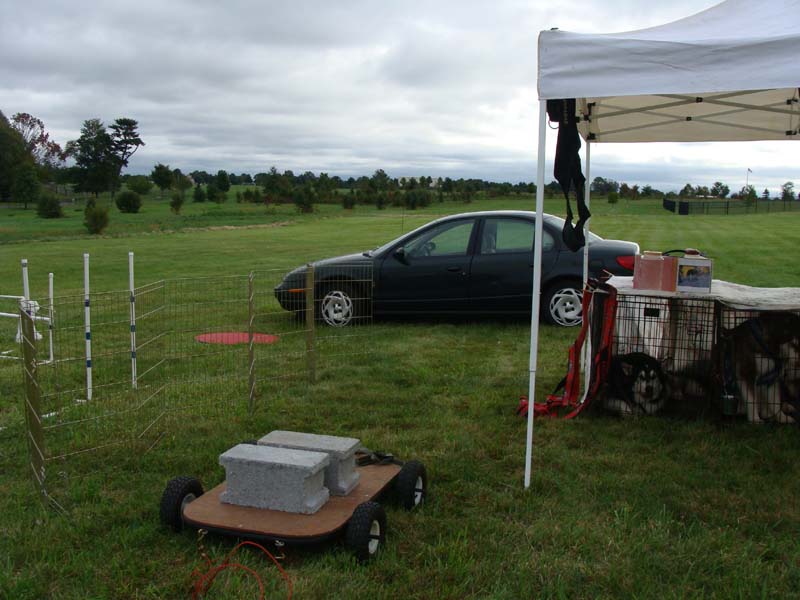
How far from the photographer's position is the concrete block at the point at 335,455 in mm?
3733

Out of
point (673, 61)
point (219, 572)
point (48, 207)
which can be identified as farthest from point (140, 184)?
point (219, 572)

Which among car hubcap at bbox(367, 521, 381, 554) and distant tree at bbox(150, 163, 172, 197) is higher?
distant tree at bbox(150, 163, 172, 197)

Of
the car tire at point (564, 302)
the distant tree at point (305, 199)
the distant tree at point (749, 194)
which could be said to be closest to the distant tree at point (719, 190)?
the distant tree at point (749, 194)

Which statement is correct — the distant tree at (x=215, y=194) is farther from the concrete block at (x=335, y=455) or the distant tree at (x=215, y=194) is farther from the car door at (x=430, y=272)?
the concrete block at (x=335, y=455)

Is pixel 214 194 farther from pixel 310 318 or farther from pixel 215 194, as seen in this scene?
pixel 310 318

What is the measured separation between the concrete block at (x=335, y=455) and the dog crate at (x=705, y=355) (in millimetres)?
2360

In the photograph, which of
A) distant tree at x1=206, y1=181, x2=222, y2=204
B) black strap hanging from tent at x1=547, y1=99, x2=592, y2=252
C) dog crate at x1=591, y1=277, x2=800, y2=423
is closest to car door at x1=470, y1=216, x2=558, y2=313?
dog crate at x1=591, y1=277, x2=800, y2=423

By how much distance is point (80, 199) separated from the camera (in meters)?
73.4

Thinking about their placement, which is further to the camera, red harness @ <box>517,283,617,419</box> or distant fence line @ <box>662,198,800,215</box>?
distant fence line @ <box>662,198,800,215</box>

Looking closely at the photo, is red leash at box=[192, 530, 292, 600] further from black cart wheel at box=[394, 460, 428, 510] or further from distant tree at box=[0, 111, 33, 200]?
distant tree at box=[0, 111, 33, 200]

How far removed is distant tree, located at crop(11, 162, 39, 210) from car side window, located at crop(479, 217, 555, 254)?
67.1 meters

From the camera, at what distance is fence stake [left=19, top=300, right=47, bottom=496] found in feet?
12.4

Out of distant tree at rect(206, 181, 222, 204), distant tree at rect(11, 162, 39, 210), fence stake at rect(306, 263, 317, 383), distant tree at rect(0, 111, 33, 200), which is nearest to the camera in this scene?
fence stake at rect(306, 263, 317, 383)

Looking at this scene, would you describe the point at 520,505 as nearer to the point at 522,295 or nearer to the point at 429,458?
the point at 429,458
